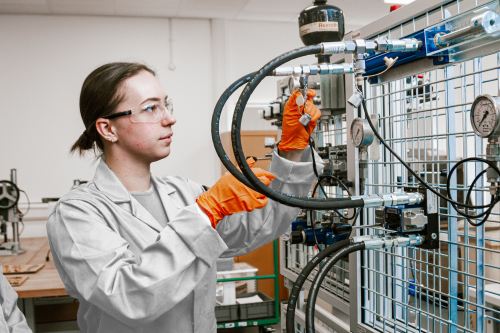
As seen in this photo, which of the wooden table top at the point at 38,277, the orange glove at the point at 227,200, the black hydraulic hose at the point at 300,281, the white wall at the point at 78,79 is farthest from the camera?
the white wall at the point at 78,79

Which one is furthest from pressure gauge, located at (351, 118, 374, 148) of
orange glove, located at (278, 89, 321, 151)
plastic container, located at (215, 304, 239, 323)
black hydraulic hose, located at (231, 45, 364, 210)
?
plastic container, located at (215, 304, 239, 323)

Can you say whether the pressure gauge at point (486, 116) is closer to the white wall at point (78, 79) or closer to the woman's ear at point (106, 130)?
the woman's ear at point (106, 130)

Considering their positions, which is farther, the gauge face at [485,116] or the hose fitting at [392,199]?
the hose fitting at [392,199]

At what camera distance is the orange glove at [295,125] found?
113cm

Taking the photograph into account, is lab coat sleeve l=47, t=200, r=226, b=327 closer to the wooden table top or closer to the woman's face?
the woman's face

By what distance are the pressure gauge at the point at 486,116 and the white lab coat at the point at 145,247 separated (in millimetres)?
501

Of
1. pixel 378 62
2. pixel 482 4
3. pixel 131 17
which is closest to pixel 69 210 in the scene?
pixel 378 62

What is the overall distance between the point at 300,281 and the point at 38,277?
216cm

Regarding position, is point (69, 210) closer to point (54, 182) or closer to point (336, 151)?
point (336, 151)

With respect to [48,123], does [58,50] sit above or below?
above

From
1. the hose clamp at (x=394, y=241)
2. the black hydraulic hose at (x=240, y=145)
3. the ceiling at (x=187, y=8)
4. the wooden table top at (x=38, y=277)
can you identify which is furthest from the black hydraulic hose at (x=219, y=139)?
the ceiling at (x=187, y=8)

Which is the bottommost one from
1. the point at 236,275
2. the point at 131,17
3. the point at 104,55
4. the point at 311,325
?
the point at 236,275

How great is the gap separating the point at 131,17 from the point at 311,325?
14.2 ft

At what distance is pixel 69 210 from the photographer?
39.8 inches
